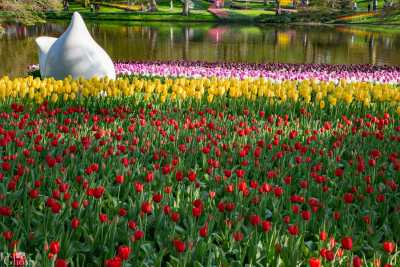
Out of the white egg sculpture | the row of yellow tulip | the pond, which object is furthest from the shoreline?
the row of yellow tulip

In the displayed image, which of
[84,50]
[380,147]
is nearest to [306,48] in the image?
[84,50]

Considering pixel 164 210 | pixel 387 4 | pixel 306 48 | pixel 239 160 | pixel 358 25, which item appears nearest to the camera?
pixel 164 210

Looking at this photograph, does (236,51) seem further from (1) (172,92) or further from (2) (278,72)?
(1) (172,92)

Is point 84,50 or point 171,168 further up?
point 84,50

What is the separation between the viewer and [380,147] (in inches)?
223

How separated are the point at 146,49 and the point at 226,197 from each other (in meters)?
23.6

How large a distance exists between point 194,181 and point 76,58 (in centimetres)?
672

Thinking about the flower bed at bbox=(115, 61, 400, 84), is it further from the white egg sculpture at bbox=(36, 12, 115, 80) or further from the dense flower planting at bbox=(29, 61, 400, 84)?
the white egg sculpture at bbox=(36, 12, 115, 80)

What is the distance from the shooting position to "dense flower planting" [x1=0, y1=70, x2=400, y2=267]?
3.12m

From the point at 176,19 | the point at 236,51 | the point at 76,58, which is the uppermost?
the point at 176,19

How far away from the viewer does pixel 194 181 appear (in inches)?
163

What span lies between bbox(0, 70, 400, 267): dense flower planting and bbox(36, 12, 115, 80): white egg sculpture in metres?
2.32

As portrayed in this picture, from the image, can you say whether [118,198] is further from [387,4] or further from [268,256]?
[387,4]

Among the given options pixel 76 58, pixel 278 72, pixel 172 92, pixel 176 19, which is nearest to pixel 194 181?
pixel 172 92
